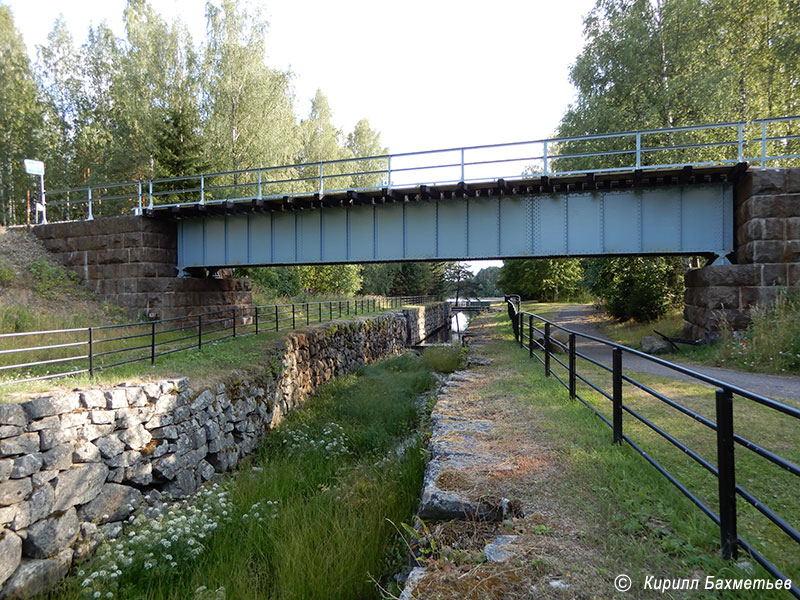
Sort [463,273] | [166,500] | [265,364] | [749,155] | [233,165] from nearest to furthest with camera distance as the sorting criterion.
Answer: [166,500]
[265,364]
[749,155]
[233,165]
[463,273]

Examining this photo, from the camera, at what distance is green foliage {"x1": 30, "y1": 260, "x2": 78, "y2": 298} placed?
13.8 metres

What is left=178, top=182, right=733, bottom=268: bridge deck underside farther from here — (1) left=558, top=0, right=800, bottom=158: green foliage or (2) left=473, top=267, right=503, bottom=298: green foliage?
(2) left=473, top=267, right=503, bottom=298: green foliage

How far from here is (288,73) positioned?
89.2ft

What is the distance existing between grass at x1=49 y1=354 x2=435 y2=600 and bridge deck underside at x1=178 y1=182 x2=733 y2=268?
797 cm

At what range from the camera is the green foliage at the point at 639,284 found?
18391 millimetres

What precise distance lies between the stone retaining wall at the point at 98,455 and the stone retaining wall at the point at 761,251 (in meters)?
12.5

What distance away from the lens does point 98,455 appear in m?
6.20

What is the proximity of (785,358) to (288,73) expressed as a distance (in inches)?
1129

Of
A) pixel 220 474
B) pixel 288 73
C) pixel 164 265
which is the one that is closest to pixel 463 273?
pixel 288 73

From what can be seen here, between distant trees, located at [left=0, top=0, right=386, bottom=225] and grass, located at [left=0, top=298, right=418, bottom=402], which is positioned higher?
distant trees, located at [left=0, top=0, right=386, bottom=225]

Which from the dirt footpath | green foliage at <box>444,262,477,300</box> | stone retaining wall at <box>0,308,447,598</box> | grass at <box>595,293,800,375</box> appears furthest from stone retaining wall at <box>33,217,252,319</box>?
green foliage at <box>444,262,477,300</box>

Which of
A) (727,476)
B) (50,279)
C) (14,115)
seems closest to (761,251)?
(727,476)

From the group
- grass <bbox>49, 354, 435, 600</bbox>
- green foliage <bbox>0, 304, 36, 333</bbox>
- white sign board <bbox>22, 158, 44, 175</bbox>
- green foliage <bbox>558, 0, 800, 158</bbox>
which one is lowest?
grass <bbox>49, 354, 435, 600</bbox>

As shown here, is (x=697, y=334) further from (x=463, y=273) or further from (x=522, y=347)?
(x=463, y=273)
